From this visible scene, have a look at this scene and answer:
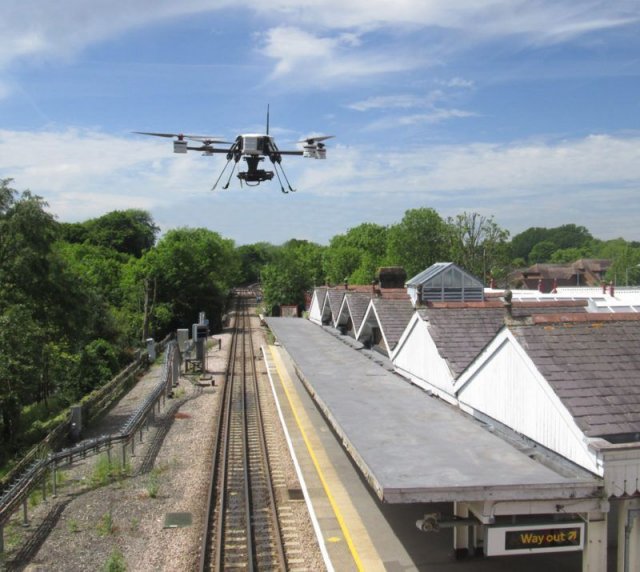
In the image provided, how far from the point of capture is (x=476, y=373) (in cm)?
1195

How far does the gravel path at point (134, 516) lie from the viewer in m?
11.4

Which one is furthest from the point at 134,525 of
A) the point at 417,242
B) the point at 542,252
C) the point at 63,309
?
the point at 542,252

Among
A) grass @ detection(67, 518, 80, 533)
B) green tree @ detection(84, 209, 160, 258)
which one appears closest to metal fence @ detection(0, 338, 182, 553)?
grass @ detection(67, 518, 80, 533)

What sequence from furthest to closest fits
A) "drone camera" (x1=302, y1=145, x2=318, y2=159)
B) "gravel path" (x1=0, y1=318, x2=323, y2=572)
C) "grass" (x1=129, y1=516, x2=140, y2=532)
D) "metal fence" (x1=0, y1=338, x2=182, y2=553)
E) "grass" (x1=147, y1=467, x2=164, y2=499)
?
"grass" (x1=147, y1=467, x2=164, y2=499) < "metal fence" (x1=0, y1=338, x2=182, y2=553) < "grass" (x1=129, y1=516, x2=140, y2=532) < "gravel path" (x1=0, y1=318, x2=323, y2=572) < "drone camera" (x1=302, y1=145, x2=318, y2=159)

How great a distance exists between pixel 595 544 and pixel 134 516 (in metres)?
9.17

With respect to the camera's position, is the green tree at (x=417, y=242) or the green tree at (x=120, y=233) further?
the green tree at (x=120, y=233)

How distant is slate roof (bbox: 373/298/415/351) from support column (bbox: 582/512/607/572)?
10673mm

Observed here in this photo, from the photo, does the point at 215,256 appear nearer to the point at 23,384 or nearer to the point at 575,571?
the point at 23,384

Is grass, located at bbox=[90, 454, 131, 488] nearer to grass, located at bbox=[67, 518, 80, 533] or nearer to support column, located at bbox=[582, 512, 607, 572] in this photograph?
grass, located at bbox=[67, 518, 80, 533]

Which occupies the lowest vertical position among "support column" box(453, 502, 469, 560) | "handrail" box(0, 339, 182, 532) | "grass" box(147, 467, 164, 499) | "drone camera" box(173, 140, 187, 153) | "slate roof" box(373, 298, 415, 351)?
"grass" box(147, 467, 164, 499)

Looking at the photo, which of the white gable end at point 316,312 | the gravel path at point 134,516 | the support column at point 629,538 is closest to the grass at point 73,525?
the gravel path at point 134,516

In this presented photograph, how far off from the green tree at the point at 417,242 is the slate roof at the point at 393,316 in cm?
3419

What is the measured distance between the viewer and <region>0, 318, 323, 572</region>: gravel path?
37.5 feet

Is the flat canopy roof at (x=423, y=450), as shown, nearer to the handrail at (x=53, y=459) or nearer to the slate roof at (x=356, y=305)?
the handrail at (x=53, y=459)
